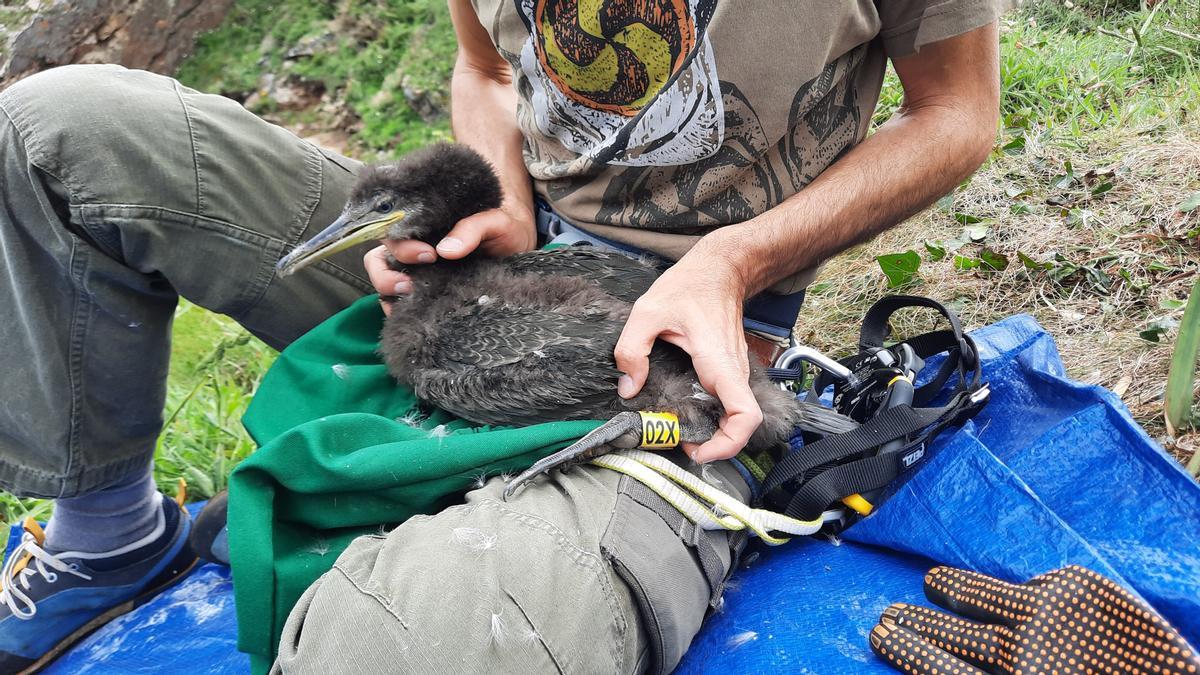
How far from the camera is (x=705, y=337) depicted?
68.2 inches

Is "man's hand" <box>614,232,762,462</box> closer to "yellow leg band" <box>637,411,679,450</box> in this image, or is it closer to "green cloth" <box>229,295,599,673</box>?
"yellow leg band" <box>637,411,679,450</box>

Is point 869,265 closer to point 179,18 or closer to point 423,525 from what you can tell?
point 423,525

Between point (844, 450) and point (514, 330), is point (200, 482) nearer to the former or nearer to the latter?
point (514, 330)

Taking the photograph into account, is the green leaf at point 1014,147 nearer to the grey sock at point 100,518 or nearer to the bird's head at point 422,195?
the bird's head at point 422,195

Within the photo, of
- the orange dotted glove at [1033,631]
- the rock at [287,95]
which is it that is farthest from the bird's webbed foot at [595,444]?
the rock at [287,95]

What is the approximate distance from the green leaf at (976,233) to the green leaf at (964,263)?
0.58ft

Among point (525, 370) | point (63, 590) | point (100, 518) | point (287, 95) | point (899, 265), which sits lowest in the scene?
point (287, 95)

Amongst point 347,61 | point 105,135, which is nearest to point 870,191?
point 105,135

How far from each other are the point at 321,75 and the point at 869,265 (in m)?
8.10

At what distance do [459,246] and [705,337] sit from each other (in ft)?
2.73

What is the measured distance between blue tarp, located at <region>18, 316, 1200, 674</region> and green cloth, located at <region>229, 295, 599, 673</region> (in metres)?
0.52

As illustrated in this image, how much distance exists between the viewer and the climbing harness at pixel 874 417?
1785mm

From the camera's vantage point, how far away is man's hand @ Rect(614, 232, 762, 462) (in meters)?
1.69

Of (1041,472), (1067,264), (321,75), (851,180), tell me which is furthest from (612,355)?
(321,75)
